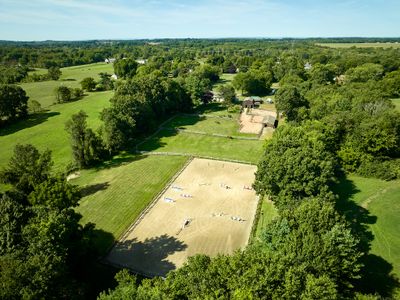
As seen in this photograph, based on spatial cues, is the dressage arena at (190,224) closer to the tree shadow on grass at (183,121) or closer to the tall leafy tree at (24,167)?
the tall leafy tree at (24,167)

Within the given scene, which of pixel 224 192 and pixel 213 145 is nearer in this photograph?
pixel 224 192

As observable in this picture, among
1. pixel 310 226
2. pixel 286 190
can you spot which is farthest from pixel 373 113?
pixel 310 226

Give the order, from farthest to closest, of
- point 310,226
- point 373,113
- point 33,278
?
1. point 373,113
2. point 310,226
3. point 33,278

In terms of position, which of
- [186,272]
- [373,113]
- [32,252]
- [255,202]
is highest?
[373,113]

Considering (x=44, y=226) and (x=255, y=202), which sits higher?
(x=44, y=226)

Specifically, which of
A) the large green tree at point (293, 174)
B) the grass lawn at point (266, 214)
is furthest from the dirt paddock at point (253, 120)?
the grass lawn at point (266, 214)

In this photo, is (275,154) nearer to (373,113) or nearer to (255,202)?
(255,202)
